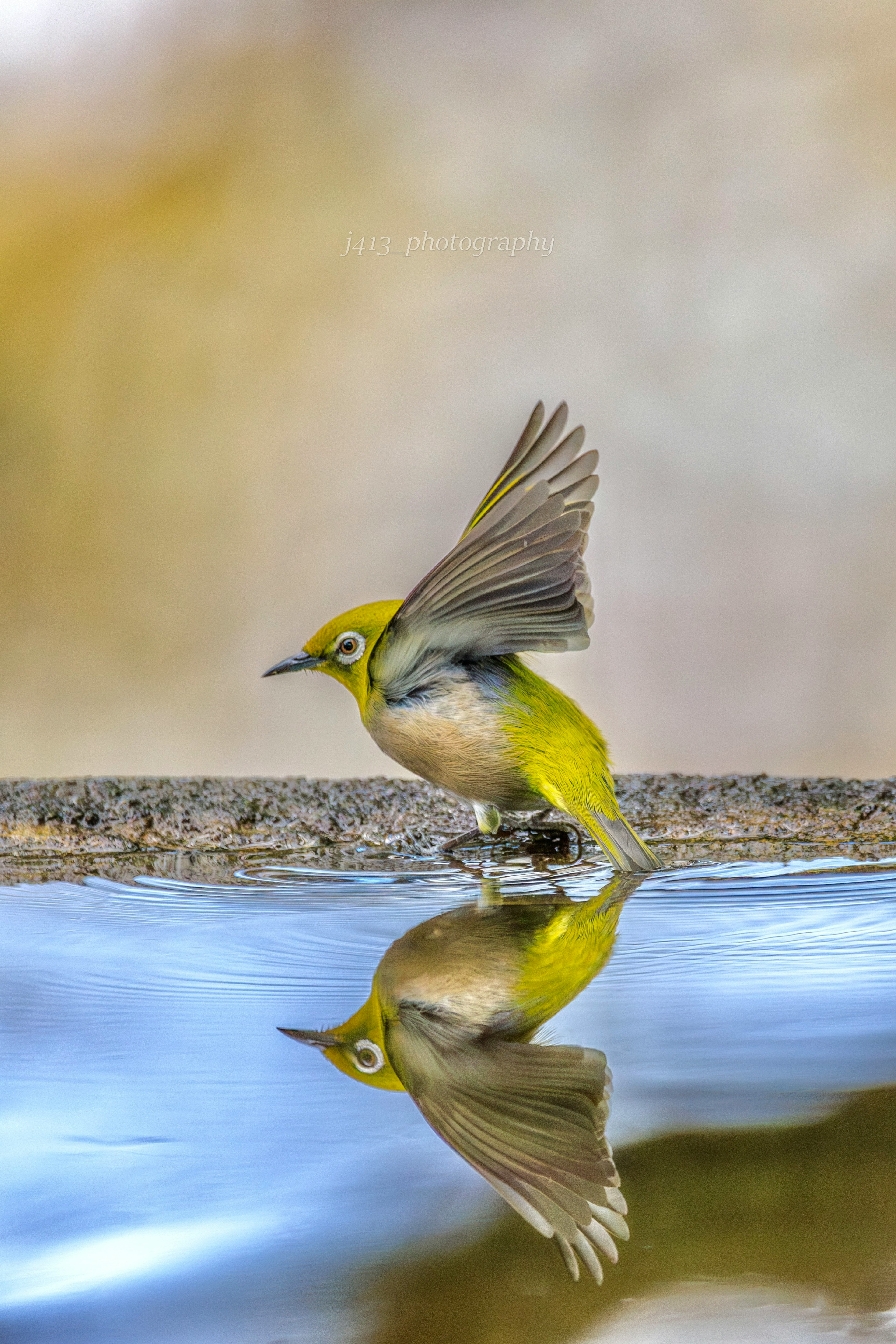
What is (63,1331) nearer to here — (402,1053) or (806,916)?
(402,1053)

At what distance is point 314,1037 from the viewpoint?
737mm

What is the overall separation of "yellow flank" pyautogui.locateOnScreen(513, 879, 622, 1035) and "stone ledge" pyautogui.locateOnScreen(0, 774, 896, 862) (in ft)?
1.09

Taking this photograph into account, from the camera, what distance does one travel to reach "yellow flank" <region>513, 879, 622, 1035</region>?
A: 807 millimetres

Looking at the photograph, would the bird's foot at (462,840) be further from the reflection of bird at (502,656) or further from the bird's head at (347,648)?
the bird's head at (347,648)

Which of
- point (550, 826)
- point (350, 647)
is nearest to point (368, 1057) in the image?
point (350, 647)

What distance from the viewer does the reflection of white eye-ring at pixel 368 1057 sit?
2.25 feet

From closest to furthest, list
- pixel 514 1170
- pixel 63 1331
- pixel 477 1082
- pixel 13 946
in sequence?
pixel 63 1331 → pixel 514 1170 → pixel 477 1082 → pixel 13 946

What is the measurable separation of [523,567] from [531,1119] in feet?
2.47

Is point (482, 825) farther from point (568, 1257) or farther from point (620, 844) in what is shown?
point (568, 1257)

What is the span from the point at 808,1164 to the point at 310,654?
98 cm

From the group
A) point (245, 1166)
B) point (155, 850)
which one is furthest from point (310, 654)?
point (245, 1166)

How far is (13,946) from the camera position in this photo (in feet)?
3.26

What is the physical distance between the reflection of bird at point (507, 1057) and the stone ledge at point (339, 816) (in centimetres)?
44

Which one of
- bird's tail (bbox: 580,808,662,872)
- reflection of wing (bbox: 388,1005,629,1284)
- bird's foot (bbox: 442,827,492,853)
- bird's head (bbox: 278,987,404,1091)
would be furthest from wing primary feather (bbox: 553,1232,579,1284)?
bird's foot (bbox: 442,827,492,853)
